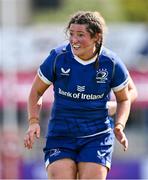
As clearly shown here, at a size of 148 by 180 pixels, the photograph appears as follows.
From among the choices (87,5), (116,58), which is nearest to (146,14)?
(87,5)

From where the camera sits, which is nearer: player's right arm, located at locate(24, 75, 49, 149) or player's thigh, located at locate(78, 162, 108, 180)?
player's thigh, located at locate(78, 162, 108, 180)

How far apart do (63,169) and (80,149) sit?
0.92 ft

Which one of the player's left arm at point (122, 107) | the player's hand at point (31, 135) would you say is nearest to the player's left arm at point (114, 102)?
the player's left arm at point (122, 107)

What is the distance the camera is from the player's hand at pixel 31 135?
31.8 feet

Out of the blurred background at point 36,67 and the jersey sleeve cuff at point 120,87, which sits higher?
the jersey sleeve cuff at point 120,87

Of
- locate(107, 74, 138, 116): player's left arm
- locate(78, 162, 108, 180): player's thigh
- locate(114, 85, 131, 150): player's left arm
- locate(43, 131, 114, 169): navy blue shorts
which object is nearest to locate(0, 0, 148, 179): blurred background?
locate(107, 74, 138, 116): player's left arm

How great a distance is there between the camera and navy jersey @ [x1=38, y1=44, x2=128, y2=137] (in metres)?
9.87

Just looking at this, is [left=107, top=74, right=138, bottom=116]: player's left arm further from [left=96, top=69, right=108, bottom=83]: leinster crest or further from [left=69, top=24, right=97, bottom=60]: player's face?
[left=69, top=24, right=97, bottom=60]: player's face

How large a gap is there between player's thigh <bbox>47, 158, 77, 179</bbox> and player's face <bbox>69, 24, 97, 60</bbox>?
0.91 m

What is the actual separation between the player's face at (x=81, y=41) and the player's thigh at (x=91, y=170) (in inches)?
36.1

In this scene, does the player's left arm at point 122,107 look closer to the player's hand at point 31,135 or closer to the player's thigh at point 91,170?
the player's thigh at point 91,170

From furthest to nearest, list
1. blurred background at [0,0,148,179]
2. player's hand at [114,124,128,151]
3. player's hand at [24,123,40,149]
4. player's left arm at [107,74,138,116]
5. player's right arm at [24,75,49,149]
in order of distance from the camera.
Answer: blurred background at [0,0,148,179] < player's left arm at [107,74,138,116] < player's right arm at [24,75,49,149] < player's hand at [114,124,128,151] < player's hand at [24,123,40,149]

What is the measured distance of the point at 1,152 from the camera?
2253 cm

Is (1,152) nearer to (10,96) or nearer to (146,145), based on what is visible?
(10,96)
